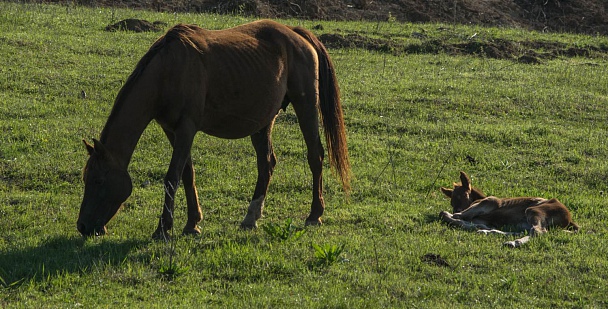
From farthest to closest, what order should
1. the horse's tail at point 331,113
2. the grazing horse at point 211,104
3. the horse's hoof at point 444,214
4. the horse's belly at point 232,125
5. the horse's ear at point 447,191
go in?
the horse's ear at point 447,191 → the horse's tail at point 331,113 → the horse's hoof at point 444,214 → the horse's belly at point 232,125 → the grazing horse at point 211,104

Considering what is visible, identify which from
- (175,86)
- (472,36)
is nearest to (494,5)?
(472,36)

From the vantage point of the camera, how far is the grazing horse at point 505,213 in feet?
30.7

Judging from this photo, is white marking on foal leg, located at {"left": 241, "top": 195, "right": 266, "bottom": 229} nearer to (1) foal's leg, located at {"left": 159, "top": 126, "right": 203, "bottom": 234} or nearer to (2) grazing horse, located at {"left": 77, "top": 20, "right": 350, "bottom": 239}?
(2) grazing horse, located at {"left": 77, "top": 20, "right": 350, "bottom": 239}

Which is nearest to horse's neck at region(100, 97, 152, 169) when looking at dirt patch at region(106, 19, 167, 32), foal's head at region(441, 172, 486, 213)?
foal's head at region(441, 172, 486, 213)

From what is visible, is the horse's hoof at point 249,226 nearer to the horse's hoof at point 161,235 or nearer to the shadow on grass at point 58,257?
the horse's hoof at point 161,235

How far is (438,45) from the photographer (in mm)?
19484

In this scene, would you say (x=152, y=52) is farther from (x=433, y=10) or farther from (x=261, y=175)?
(x=433, y=10)

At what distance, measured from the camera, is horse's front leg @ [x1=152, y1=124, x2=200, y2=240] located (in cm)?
849

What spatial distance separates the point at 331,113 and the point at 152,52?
2.42 m

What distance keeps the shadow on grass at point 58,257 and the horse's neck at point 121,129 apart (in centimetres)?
82

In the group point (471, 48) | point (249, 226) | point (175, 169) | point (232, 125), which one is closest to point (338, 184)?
point (249, 226)

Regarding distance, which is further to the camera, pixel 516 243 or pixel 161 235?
pixel 516 243

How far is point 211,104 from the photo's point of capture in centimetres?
895

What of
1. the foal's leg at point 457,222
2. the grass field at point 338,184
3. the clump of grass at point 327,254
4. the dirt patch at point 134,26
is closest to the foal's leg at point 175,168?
the grass field at point 338,184
